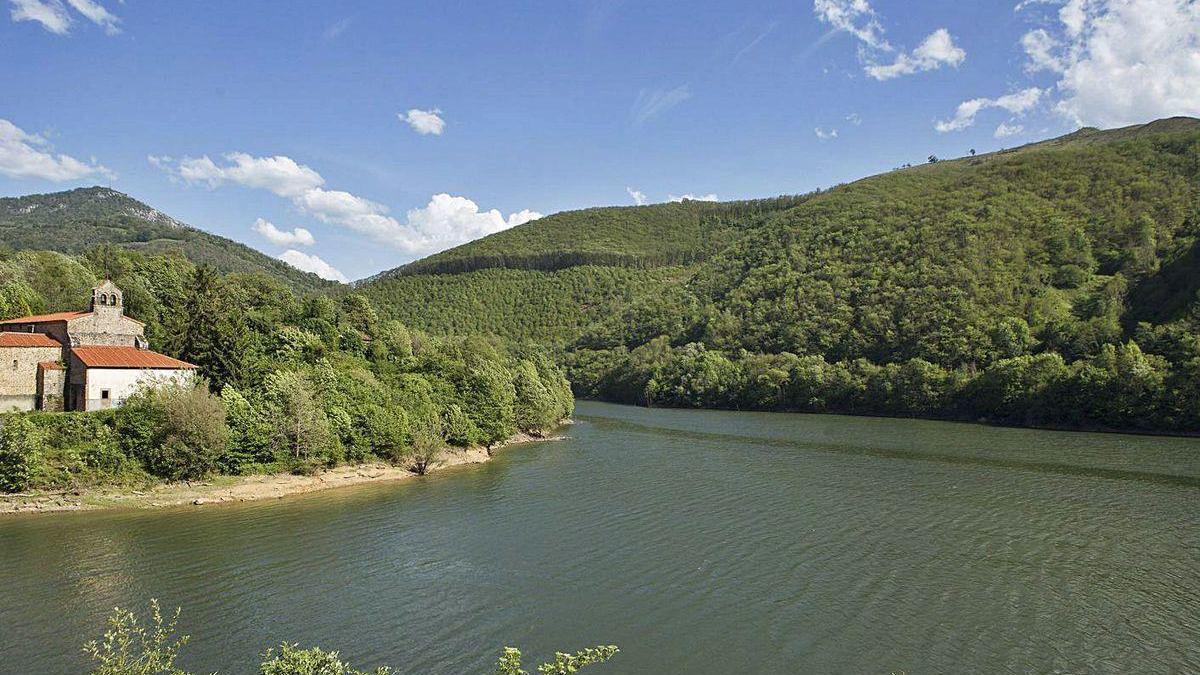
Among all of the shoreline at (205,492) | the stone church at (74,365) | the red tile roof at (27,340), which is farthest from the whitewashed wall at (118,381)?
the shoreline at (205,492)

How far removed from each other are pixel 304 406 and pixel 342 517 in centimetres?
1087

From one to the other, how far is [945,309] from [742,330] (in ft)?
128

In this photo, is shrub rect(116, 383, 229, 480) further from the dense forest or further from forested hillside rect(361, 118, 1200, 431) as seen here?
forested hillside rect(361, 118, 1200, 431)

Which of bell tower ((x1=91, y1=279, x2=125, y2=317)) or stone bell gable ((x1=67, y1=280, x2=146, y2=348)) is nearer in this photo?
stone bell gable ((x1=67, y1=280, x2=146, y2=348))

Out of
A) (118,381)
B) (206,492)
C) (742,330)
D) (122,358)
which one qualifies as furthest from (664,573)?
(742,330)

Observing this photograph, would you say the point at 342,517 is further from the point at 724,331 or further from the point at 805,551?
the point at 724,331

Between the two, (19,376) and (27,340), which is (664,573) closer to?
(19,376)

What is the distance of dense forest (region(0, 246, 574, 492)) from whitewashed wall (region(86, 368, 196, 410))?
1410 mm

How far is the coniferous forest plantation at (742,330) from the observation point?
43.1 meters

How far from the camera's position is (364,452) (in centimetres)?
4616

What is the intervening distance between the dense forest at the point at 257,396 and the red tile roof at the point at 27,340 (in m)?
5.21

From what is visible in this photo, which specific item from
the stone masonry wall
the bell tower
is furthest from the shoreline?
the bell tower

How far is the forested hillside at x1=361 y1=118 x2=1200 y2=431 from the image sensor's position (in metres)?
77.6

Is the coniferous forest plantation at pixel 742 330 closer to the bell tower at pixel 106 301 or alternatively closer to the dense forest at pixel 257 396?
the dense forest at pixel 257 396
